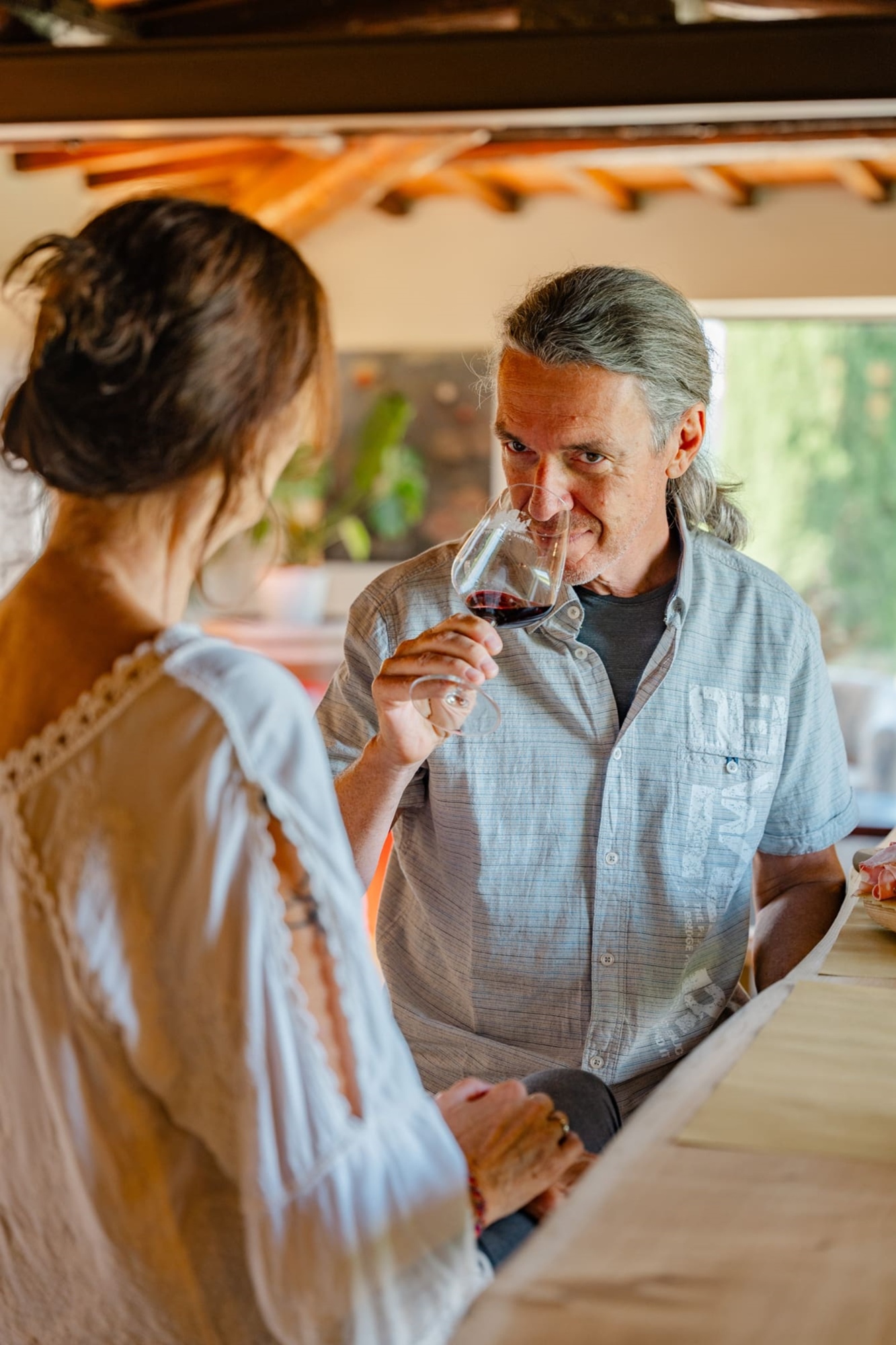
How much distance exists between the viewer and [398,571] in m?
2.12

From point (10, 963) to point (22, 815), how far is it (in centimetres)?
11

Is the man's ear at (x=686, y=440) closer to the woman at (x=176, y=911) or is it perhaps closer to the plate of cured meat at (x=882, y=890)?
the plate of cured meat at (x=882, y=890)

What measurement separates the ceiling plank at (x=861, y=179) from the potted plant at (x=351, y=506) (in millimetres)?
2412

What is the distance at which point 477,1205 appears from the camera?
4.01 ft

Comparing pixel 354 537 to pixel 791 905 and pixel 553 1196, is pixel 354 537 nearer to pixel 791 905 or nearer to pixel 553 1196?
pixel 791 905

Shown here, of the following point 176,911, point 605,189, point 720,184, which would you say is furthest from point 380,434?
point 176,911

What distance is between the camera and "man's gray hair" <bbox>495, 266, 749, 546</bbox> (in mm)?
1971

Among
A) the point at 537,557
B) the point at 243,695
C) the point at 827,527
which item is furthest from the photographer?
the point at 827,527

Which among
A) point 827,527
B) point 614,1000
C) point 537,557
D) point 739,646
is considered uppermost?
point 537,557

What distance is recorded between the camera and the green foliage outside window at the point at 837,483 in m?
8.30

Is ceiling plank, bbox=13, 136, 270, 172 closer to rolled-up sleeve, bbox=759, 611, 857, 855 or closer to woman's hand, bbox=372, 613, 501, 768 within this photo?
rolled-up sleeve, bbox=759, 611, 857, 855

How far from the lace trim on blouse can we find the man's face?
98cm

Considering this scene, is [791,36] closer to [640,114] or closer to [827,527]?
[640,114]

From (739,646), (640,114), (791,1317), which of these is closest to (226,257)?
(791,1317)
